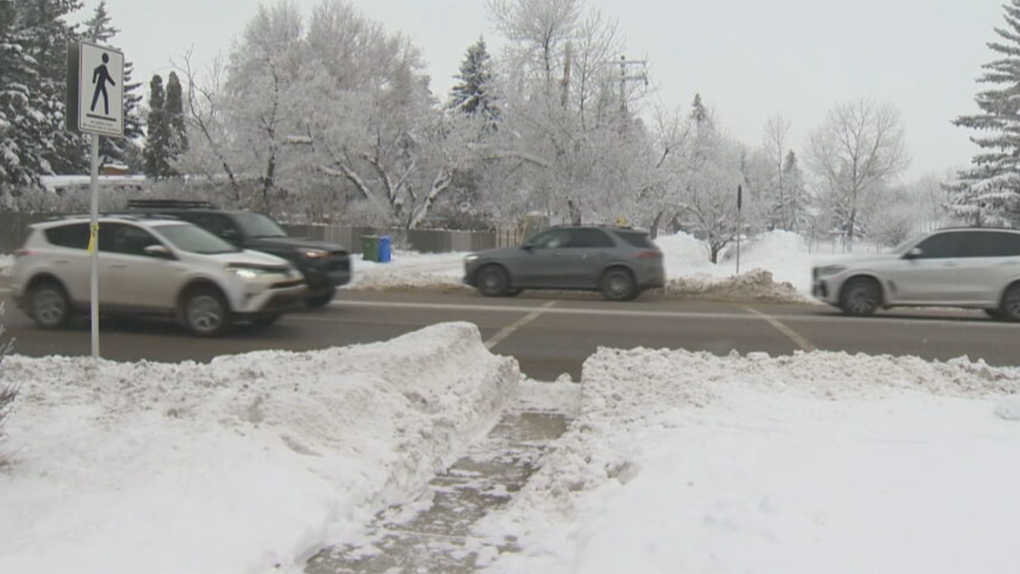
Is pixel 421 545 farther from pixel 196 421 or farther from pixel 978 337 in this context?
pixel 978 337

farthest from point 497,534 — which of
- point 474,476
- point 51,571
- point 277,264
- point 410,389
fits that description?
point 277,264

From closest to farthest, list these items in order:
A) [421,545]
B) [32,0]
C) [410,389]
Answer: [421,545] < [410,389] < [32,0]

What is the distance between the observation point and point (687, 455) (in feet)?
16.3

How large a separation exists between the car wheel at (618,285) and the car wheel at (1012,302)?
706 cm

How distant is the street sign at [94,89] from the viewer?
7480 millimetres

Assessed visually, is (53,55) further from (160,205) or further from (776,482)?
(776,482)

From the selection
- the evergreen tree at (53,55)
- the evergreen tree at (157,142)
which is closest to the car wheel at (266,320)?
the evergreen tree at (53,55)

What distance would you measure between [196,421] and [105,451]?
636 millimetres

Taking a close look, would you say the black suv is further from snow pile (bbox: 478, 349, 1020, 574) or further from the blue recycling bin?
the blue recycling bin

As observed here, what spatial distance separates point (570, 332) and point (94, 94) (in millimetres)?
7415

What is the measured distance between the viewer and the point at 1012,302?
15.0 m

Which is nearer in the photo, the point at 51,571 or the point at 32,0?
the point at 51,571

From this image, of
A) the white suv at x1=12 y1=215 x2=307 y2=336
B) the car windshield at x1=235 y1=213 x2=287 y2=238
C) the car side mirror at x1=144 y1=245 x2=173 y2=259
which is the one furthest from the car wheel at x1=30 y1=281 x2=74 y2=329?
the car windshield at x1=235 y1=213 x2=287 y2=238

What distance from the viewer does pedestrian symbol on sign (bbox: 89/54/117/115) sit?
25.1 feet
